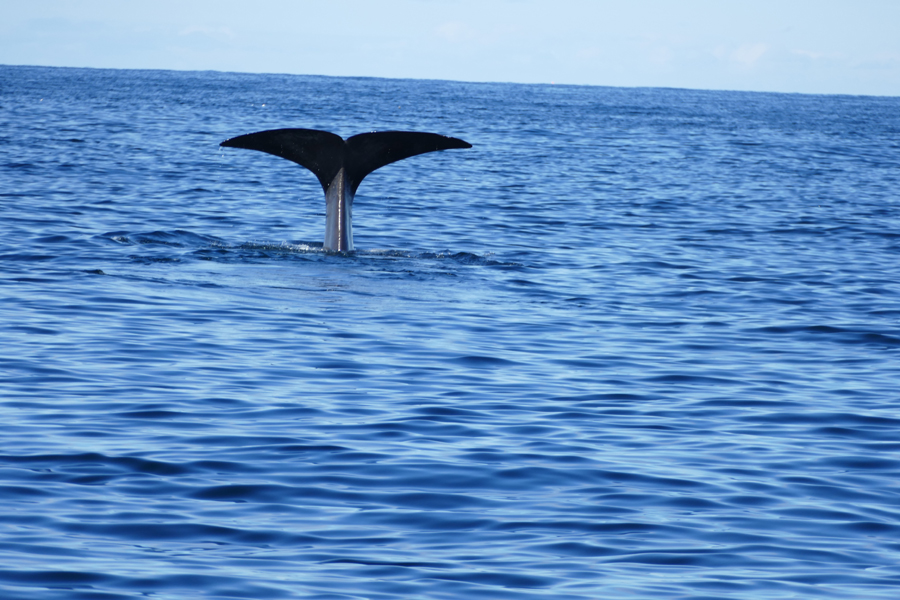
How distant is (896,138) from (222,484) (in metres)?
74.1

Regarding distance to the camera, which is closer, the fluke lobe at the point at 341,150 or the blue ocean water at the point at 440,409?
the blue ocean water at the point at 440,409

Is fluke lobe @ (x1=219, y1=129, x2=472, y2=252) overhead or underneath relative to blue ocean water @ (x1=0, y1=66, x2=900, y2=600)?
overhead

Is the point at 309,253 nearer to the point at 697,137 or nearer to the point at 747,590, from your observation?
the point at 747,590

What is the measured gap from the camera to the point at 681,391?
37.4 ft

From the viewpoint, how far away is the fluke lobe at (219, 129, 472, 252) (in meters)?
15.9

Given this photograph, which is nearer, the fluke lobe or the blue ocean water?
the blue ocean water

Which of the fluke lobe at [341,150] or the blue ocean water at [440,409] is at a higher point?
the fluke lobe at [341,150]

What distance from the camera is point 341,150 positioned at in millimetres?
16969

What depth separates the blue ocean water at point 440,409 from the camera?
6.88 m

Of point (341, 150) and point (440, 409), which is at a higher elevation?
point (341, 150)

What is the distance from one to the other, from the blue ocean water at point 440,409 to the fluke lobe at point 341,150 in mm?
1195

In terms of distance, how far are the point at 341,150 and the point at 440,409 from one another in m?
7.37

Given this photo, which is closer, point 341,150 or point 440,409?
point 440,409

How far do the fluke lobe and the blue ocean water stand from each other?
119cm
